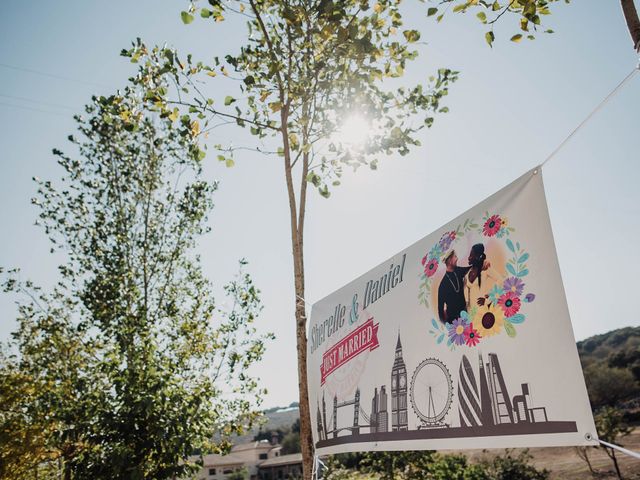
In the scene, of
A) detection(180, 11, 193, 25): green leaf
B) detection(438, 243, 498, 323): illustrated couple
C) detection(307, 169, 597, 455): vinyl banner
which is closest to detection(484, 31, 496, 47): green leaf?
detection(307, 169, 597, 455): vinyl banner

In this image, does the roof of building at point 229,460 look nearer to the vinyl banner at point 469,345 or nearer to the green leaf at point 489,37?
the vinyl banner at point 469,345

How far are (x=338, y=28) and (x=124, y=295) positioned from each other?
8.99 meters

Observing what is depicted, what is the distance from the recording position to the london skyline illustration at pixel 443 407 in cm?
204

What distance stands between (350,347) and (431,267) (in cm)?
121

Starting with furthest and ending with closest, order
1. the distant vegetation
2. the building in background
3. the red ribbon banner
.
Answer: the building in background → the distant vegetation → the red ribbon banner

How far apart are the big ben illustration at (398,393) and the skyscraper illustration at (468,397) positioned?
534 millimetres

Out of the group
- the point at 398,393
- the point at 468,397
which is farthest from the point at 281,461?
the point at 468,397

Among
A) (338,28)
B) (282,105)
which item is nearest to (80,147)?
(282,105)

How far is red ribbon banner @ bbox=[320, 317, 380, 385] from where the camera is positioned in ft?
10.9

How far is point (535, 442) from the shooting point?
1.92m

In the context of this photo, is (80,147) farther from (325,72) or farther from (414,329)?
(414,329)

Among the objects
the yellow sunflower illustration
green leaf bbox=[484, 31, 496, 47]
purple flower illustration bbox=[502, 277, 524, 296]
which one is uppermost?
green leaf bbox=[484, 31, 496, 47]

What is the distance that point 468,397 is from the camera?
2.33 meters

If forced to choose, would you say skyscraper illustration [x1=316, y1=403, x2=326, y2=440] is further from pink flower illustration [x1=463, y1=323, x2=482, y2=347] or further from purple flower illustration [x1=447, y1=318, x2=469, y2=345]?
pink flower illustration [x1=463, y1=323, x2=482, y2=347]
